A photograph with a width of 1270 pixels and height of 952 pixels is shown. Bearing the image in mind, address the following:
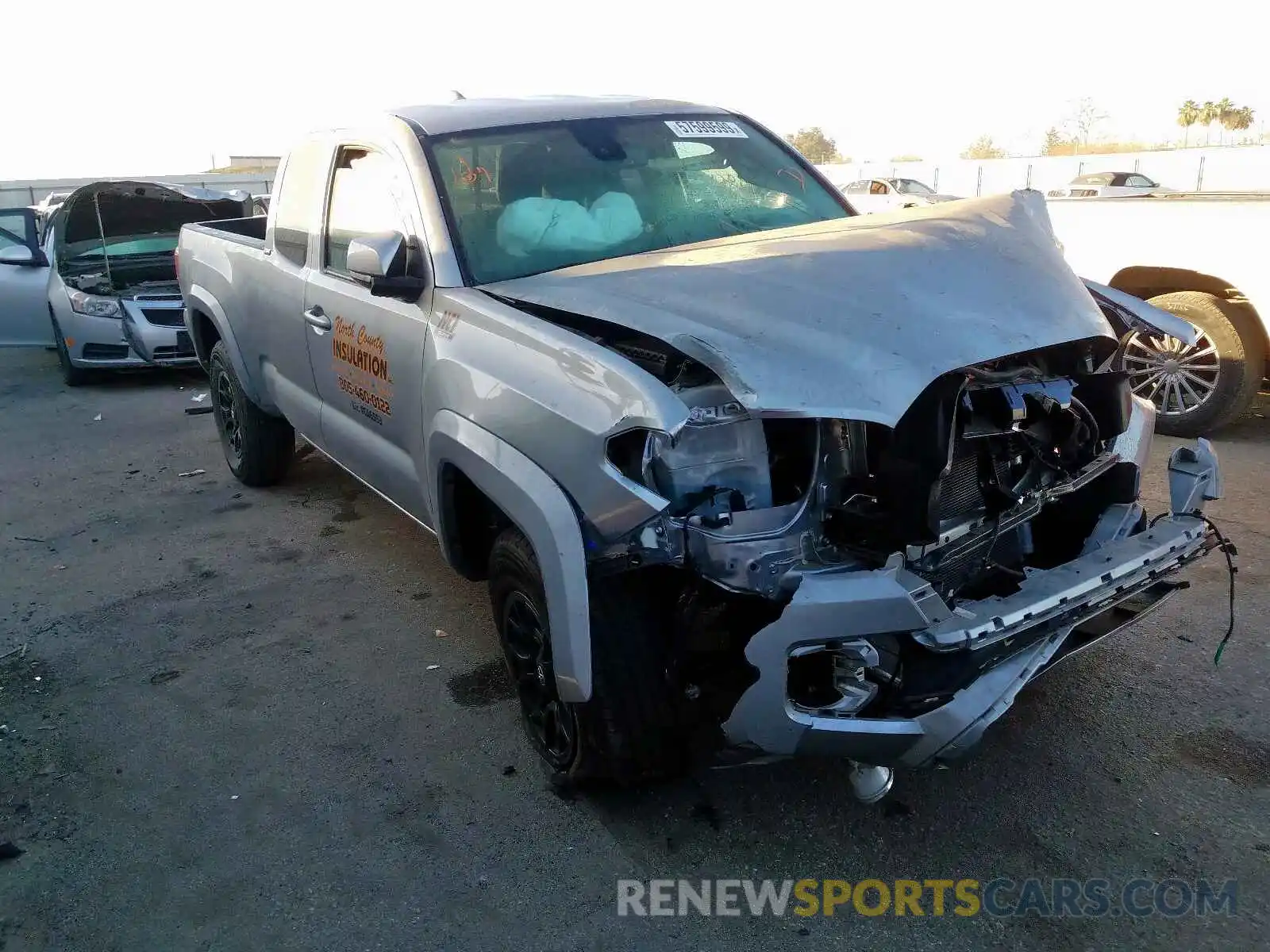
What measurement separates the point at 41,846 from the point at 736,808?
2.06 meters

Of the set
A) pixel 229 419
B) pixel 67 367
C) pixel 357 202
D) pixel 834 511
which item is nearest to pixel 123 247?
pixel 67 367

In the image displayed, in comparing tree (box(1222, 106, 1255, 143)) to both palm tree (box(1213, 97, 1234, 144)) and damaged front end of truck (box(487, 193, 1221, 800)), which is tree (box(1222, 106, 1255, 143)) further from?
damaged front end of truck (box(487, 193, 1221, 800))

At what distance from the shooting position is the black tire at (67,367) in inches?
375

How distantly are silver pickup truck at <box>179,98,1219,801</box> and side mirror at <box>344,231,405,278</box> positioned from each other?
0.04 feet

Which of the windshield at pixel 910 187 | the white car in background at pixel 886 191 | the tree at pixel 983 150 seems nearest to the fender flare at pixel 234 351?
the white car in background at pixel 886 191

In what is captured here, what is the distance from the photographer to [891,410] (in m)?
2.38

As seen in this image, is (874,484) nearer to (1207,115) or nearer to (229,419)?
(229,419)

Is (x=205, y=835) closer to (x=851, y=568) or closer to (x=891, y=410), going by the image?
(x=851, y=568)

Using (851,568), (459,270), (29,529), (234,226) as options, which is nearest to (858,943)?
(851,568)

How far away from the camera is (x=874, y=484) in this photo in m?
2.60

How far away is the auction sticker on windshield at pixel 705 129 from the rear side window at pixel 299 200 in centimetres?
154

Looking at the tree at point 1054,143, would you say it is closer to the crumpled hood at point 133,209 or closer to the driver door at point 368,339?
the crumpled hood at point 133,209

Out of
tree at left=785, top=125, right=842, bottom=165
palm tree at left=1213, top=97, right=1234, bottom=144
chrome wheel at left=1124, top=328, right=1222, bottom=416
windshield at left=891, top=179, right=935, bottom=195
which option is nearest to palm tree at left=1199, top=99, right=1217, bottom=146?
palm tree at left=1213, top=97, right=1234, bottom=144

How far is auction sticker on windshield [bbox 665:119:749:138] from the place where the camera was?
4137 millimetres
